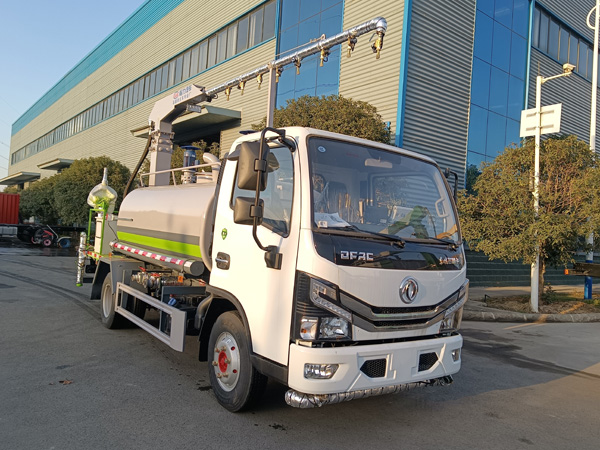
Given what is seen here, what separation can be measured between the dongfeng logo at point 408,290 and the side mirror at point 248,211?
1226 millimetres

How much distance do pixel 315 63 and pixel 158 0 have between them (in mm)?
18701

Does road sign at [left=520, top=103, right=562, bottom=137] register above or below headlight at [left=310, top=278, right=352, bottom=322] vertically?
above

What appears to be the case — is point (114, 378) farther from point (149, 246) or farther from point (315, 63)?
point (315, 63)

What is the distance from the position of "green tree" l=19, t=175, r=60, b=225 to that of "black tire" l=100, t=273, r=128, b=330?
3034 centimetres

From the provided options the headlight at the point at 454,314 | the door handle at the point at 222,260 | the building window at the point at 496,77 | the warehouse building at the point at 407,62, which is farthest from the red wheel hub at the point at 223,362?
the building window at the point at 496,77

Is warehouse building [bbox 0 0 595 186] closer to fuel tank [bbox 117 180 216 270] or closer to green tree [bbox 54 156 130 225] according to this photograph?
green tree [bbox 54 156 130 225]

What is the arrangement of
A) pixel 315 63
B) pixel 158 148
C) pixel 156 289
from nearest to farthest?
1. pixel 156 289
2. pixel 158 148
3. pixel 315 63

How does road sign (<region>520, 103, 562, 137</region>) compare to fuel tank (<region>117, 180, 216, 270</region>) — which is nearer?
fuel tank (<region>117, 180, 216, 270</region>)

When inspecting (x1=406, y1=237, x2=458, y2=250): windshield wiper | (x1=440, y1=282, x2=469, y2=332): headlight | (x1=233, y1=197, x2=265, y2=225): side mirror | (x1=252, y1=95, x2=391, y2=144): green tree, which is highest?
(x1=252, y1=95, x2=391, y2=144): green tree

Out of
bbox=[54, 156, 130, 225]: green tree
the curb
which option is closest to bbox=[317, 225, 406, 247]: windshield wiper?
the curb

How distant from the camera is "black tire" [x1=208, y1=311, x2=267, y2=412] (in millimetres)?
3826

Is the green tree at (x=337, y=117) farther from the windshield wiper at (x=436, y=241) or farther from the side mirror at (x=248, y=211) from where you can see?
the side mirror at (x=248, y=211)

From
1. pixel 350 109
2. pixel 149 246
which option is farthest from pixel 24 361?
pixel 350 109

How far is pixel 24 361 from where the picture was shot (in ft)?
17.5
